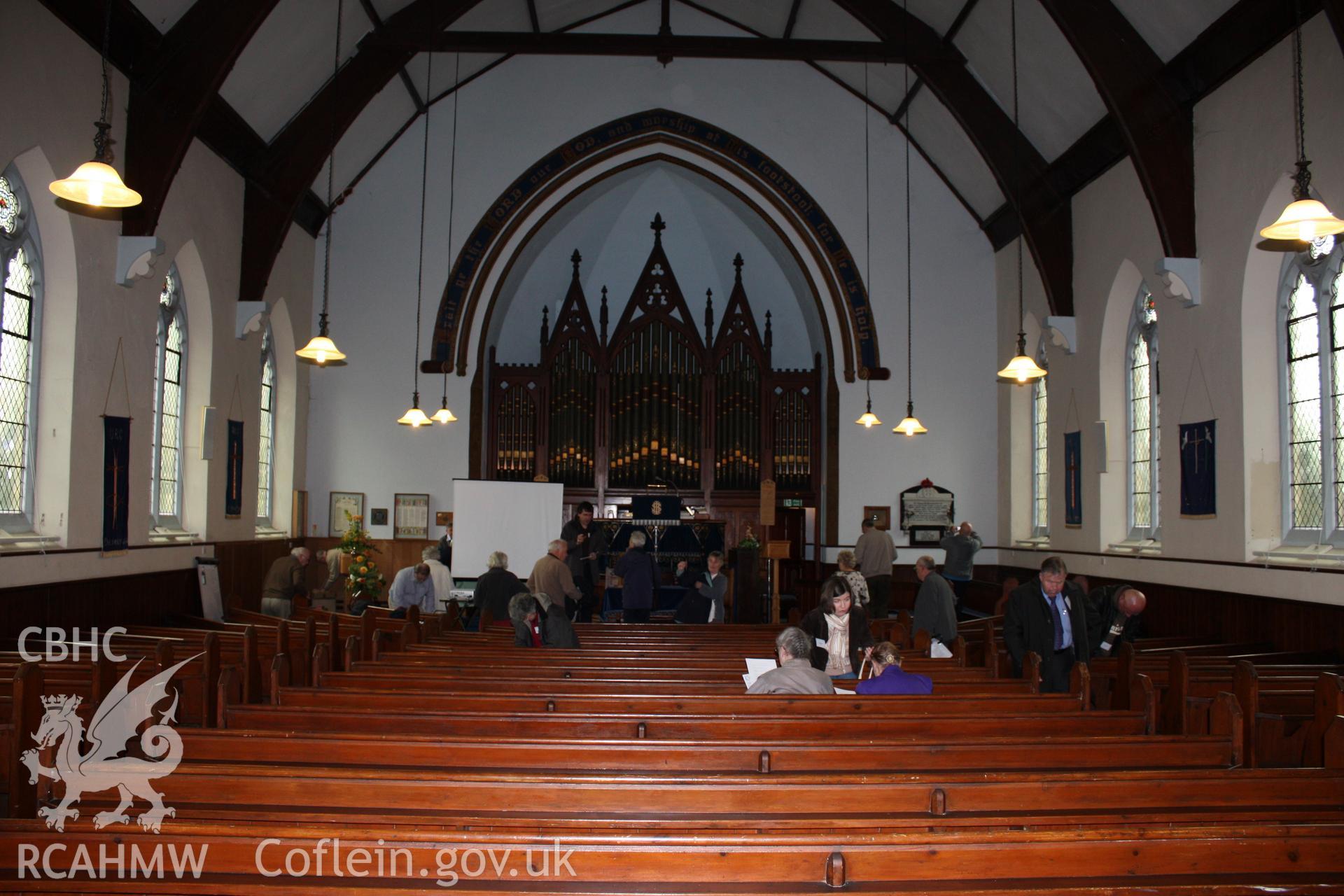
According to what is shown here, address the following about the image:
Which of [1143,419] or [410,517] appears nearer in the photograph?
[1143,419]

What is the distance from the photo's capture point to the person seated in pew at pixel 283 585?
970 centimetres

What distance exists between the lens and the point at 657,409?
14.8 m

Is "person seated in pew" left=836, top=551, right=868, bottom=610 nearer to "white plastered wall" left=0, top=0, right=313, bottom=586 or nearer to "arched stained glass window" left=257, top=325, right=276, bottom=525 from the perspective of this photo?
"white plastered wall" left=0, top=0, right=313, bottom=586

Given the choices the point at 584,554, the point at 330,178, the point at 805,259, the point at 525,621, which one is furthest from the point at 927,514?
the point at 330,178

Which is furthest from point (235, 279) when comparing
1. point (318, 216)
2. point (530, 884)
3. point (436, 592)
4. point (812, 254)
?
point (530, 884)

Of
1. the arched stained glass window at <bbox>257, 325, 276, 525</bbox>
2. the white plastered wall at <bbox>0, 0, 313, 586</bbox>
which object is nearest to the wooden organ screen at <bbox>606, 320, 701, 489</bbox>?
the arched stained glass window at <bbox>257, 325, 276, 525</bbox>

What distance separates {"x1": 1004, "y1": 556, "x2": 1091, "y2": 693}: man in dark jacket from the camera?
5.67m

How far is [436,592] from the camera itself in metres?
9.90

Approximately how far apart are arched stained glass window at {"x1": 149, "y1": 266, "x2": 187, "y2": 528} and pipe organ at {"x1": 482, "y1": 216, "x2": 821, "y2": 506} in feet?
15.1

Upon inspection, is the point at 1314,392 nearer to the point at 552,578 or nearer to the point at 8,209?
the point at 552,578

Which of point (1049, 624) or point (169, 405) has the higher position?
point (169, 405)

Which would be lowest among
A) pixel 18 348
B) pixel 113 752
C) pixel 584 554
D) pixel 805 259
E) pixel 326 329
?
pixel 113 752

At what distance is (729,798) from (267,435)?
1128cm

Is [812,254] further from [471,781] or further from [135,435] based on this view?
[471,781]
